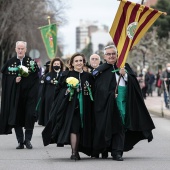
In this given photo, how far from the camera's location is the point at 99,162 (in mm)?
12703

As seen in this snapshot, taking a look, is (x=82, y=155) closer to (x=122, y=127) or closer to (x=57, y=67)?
(x=122, y=127)

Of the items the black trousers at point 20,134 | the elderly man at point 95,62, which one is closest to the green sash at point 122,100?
the black trousers at point 20,134

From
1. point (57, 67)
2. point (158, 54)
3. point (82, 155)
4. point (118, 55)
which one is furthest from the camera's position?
point (158, 54)

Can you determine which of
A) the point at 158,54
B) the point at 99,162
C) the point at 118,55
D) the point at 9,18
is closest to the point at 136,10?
the point at 118,55

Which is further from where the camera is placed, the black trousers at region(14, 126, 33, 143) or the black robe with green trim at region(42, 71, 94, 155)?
the black trousers at region(14, 126, 33, 143)

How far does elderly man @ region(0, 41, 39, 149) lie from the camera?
1541 cm

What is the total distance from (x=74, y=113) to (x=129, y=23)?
1722 mm

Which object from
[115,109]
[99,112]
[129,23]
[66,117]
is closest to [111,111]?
[115,109]

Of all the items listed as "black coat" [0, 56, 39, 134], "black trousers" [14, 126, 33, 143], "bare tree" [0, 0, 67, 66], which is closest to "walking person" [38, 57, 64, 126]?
"black coat" [0, 56, 39, 134]

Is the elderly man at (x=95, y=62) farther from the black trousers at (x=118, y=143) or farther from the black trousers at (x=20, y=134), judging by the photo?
the black trousers at (x=118, y=143)

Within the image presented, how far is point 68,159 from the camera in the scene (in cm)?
1334

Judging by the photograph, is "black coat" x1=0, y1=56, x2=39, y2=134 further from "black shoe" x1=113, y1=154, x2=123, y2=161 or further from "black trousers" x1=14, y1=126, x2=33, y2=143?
"black shoe" x1=113, y1=154, x2=123, y2=161

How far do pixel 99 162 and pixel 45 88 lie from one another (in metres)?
7.53

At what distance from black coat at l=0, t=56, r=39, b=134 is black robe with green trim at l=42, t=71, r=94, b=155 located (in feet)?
7.32
